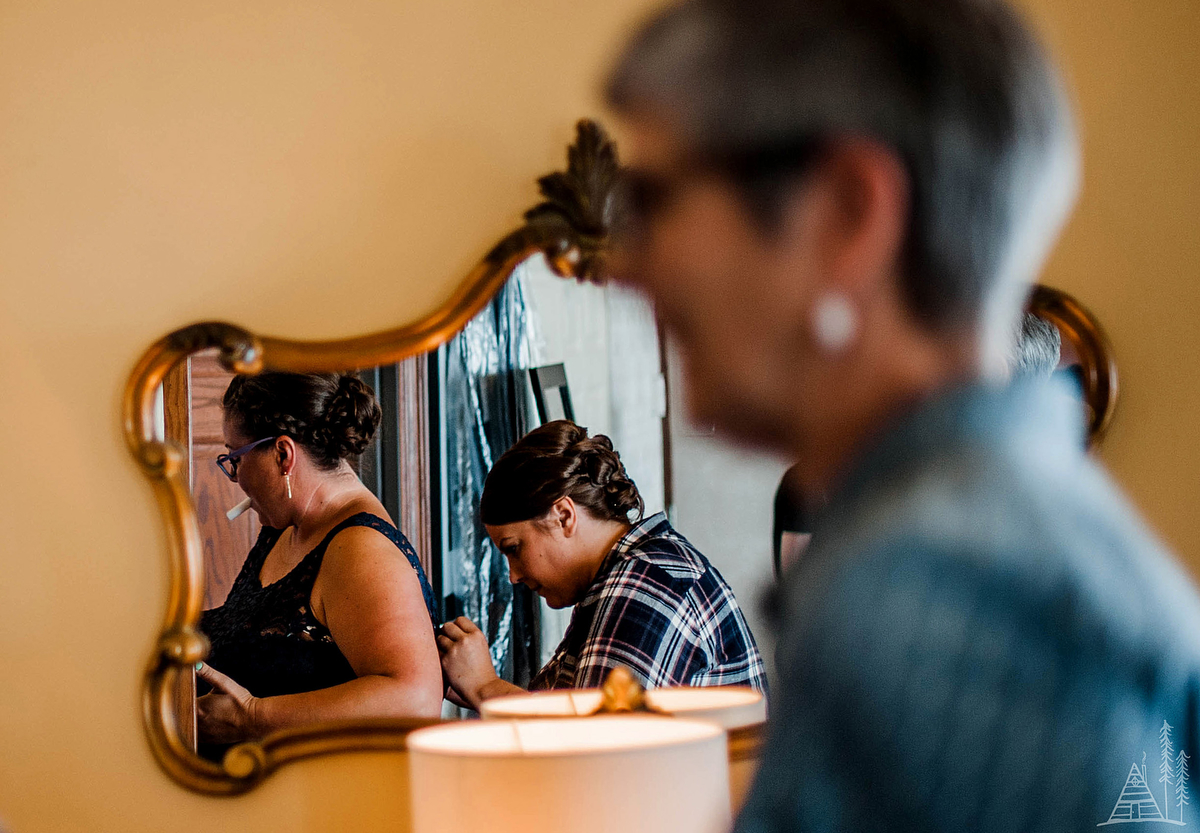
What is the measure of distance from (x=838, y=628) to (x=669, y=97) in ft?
0.79

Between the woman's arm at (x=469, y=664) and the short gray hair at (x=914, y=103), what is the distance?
3.43 ft

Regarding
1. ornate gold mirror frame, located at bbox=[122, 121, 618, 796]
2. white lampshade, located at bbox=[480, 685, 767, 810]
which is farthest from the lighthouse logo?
ornate gold mirror frame, located at bbox=[122, 121, 618, 796]

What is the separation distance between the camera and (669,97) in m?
0.45

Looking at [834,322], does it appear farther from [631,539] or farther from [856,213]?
[631,539]

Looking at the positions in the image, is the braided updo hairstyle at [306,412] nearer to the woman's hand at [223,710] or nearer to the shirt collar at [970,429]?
the woman's hand at [223,710]

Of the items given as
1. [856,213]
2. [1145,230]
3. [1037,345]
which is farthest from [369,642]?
[1145,230]

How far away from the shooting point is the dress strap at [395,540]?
1397mm

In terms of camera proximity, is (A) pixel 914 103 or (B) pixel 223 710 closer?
(A) pixel 914 103

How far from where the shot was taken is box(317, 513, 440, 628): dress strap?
1397 mm

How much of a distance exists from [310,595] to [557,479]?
36 cm

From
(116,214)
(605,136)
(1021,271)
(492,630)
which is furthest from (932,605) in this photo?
(116,214)

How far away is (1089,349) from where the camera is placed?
147cm

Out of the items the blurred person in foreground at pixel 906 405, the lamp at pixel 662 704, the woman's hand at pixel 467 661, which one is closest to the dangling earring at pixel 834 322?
the blurred person in foreground at pixel 906 405

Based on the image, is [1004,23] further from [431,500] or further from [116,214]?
[116,214]
